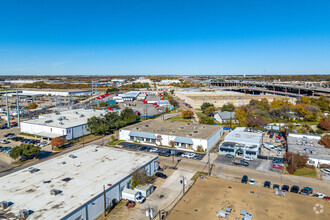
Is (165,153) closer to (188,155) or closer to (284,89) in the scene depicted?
(188,155)

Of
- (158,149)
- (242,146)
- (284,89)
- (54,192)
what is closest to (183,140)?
(158,149)

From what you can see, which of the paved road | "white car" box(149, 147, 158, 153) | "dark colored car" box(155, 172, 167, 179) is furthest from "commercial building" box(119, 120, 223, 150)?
"dark colored car" box(155, 172, 167, 179)

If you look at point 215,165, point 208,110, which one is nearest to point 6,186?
point 215,165

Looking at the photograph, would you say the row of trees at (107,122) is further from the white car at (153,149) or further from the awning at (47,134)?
the white car at (153,149)

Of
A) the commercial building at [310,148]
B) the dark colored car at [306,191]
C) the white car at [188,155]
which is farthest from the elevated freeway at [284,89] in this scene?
the dark colored car at [306,191]

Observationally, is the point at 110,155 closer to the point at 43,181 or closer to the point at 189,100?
the point at 43,181
